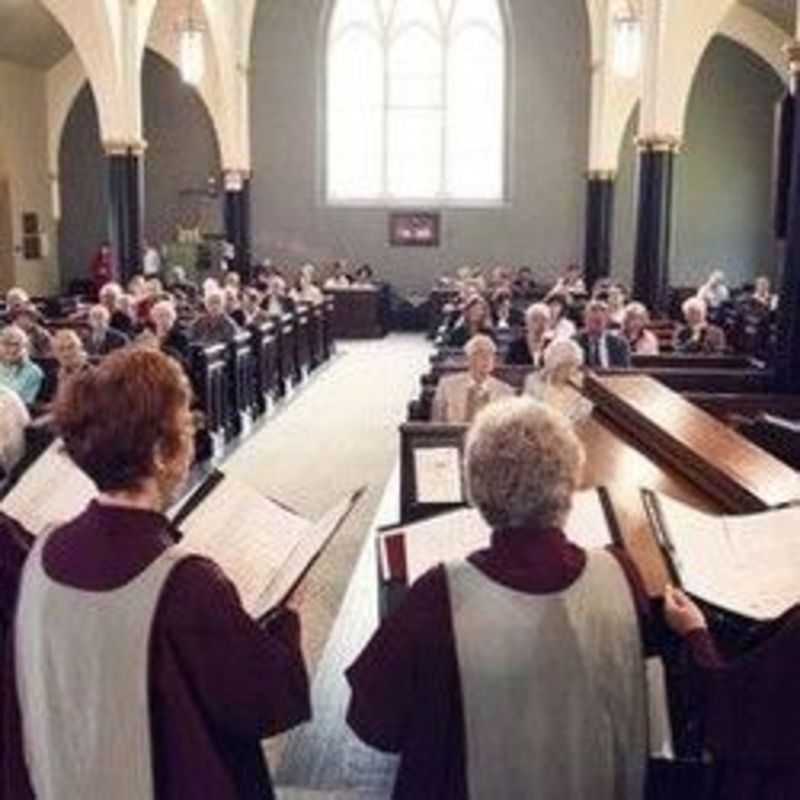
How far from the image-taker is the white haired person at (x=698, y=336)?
10.4 m

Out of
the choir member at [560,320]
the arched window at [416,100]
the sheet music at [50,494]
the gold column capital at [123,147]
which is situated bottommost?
the choir member at [560,320]

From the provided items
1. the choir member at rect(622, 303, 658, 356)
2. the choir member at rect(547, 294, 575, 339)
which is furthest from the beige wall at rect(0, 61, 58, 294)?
the choir member at rect(622, 303, 658, 356)

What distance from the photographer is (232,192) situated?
2205cm

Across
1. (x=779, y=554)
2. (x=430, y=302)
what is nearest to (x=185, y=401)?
(x=779, y=554)

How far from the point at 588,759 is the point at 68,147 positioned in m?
23.6

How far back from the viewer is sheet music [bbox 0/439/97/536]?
2.96 meters

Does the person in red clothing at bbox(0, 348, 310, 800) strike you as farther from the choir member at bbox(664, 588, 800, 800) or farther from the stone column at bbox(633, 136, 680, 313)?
the stone column at bbox(633, 136, 680, 313)

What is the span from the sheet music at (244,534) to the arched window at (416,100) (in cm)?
2060

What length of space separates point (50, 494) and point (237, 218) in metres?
19.6

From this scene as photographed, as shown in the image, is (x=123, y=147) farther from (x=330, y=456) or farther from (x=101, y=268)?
(x=101, y=268)

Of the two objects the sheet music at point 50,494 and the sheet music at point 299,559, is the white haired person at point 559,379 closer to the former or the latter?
the sheet music at point 50,494

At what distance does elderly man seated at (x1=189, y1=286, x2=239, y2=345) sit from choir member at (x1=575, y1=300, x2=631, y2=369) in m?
3.66

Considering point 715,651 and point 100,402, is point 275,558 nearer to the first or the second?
point 100,402

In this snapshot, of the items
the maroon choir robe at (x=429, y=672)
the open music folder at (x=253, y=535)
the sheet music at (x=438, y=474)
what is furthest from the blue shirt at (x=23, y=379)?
the maroon choir robe at (x=429, y=672)
